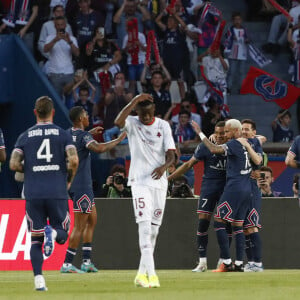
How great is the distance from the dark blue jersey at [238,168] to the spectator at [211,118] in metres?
6.89

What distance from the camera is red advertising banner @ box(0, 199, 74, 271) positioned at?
1755 cm

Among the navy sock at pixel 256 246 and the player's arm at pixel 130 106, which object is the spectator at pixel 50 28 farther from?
the player's arm at pixel 130 106

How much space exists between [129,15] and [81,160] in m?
9.07

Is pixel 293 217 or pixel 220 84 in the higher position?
pixel 220 84

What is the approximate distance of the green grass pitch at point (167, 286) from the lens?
11211 millimetres

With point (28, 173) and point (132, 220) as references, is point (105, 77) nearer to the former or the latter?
point (132, 220)

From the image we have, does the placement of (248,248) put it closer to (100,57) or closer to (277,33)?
(100,57)

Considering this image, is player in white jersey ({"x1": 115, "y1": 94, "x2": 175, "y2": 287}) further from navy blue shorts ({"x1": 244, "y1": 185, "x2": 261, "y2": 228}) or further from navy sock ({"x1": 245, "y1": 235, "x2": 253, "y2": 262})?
navy sock ({"x1": 245, "y1": 235, "x2": 253, "y2": 262})

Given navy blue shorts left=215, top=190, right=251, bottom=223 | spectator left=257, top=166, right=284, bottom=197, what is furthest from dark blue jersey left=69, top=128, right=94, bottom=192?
spectator left=257, top=166, right=284, bottom=197

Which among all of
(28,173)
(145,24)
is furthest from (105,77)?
(28,173)

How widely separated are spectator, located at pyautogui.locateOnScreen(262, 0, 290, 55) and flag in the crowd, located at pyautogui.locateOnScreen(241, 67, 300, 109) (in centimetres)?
122

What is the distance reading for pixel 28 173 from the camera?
1227 cm

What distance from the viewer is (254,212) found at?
16547 mm

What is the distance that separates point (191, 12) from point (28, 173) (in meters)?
12.7
